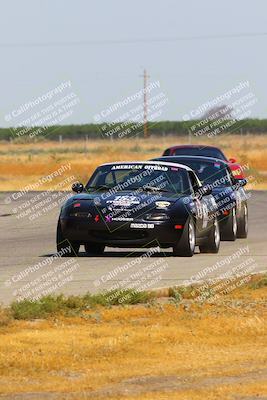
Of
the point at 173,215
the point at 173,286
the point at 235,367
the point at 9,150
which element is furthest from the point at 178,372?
the point at 9,150

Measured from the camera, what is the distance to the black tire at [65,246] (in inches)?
818

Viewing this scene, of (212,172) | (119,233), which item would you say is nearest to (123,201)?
(119,233)

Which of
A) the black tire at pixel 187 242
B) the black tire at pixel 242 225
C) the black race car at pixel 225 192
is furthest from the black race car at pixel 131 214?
the black tire at pixel 242 225

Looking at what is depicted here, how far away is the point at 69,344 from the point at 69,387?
1849 mm

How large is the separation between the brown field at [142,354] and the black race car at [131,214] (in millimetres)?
5812

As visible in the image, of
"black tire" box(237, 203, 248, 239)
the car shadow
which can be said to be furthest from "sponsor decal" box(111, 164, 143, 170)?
"black tire" box(237, 203, 248, 239)

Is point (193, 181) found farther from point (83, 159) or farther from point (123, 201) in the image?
point (83, 159)

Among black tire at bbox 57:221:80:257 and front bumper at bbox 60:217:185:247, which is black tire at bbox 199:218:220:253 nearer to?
front bumper at bbox 60:217:185:247

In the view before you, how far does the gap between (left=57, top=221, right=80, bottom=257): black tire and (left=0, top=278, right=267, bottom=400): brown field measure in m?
6.45

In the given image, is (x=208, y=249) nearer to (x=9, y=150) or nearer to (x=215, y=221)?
(x=215, y=221)

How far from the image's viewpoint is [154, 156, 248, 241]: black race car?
2455 cm

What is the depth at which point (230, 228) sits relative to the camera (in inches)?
989

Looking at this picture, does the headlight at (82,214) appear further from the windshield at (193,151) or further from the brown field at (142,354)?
the windshield at (193,151)

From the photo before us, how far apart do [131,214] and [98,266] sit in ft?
5.06
